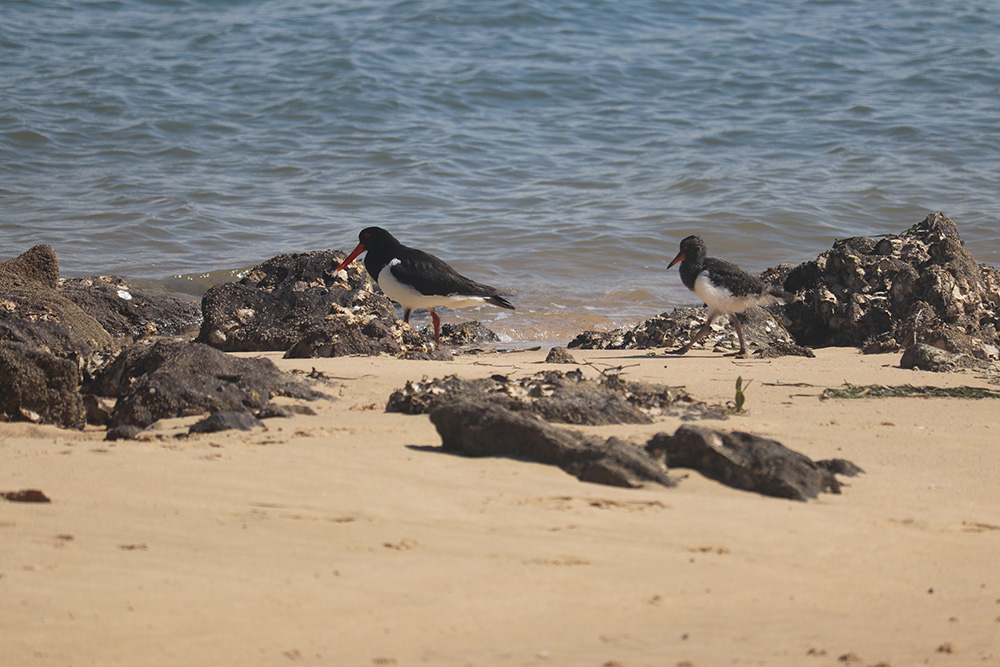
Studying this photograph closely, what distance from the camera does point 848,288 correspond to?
8391 millimetres

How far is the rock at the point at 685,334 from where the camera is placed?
8.07 metres

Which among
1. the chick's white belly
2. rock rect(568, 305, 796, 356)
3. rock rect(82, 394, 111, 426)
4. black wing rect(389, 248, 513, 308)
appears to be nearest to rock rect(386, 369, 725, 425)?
rock rect(82, 394, 111, 426)

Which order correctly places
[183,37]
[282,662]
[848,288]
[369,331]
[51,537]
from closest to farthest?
[282,662] < [51,537] < [369,331] < [848,288] < [183,37]

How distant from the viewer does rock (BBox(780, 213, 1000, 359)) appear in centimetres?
774

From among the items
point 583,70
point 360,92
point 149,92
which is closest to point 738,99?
point 583,70

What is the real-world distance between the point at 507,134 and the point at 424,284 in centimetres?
1005

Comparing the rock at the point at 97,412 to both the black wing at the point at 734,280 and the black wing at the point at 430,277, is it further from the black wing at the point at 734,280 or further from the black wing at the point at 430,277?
the black wing at the point at 734,280

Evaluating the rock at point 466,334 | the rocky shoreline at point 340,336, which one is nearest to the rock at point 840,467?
the rocky shoreline at point 340,336

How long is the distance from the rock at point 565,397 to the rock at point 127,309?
184 inches

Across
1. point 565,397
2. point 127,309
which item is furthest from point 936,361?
point 127,309

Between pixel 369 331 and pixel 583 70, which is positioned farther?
pixel 583 70

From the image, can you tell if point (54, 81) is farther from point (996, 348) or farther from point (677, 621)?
point (677, 621)

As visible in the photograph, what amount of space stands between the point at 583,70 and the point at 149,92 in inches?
361

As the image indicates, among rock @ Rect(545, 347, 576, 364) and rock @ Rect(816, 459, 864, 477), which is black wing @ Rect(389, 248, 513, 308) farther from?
rock @ Rect(816, 459, 864, 477)
